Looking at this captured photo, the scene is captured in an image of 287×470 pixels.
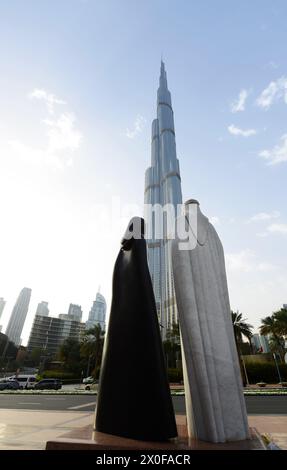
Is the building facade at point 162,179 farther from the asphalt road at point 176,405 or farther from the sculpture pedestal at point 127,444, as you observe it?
the sculpture pedestal at point 127,444

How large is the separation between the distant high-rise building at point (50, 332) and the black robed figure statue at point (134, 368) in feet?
386

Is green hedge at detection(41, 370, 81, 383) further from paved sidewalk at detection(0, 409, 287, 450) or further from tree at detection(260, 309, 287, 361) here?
paved sidewalk at detection(0, 409, 287, 450)

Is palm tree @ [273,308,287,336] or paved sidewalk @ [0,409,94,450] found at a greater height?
palm tree @ [273,308,287,336]

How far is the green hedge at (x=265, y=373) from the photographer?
1251 inches

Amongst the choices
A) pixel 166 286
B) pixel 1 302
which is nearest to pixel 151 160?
pixel 166 286

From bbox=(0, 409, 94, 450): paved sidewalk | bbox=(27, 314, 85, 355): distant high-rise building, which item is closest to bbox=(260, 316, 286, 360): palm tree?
bbox=(0, 409, 94, 450): paved sidewalk

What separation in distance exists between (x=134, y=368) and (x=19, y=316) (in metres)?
148

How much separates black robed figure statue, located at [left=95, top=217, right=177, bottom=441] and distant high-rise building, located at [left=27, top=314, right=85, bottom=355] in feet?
386

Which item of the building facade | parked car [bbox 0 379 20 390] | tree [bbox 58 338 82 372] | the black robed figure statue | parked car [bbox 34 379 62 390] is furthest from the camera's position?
the building facade

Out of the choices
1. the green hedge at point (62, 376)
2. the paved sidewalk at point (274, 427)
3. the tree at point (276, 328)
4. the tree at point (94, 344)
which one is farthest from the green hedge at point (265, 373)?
the green hedge at point (62, 376)

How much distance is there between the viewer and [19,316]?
438 ft

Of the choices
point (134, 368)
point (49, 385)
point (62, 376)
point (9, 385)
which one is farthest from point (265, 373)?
point (134, 368)

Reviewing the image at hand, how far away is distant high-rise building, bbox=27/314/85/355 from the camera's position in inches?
4486
